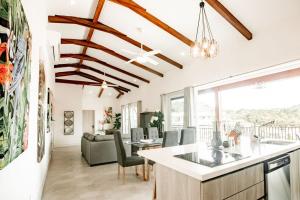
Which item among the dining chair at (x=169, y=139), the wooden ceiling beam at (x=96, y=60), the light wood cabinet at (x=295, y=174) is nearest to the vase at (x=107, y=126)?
the wooden ceiling beam at (x=96, y=60)

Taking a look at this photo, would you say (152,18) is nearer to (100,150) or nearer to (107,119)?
(100,150)

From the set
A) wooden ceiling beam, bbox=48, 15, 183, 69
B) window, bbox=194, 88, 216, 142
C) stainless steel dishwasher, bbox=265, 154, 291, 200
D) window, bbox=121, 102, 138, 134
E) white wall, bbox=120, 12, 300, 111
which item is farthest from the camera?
window, bbox=121, 102, 138, 134

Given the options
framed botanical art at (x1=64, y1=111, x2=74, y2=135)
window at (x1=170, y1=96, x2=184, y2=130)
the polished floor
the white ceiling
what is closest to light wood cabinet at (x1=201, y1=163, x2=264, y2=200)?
the polished floor

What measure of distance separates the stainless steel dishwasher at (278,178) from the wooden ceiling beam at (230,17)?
9.05ft

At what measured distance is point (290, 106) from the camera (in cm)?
603

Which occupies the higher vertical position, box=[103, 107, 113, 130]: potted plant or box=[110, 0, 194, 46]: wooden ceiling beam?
box=[110, 0, 194, 46]: wooden ceiling beam

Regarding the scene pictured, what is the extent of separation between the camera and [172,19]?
13.9 ft

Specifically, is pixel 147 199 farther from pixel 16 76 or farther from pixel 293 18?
pixel 293 18

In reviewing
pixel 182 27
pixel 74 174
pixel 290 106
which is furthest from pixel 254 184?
pixel 290 106

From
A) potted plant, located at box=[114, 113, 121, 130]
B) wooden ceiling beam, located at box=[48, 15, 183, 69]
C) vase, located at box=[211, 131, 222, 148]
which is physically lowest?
potted plant, located at box=[114, 113, 121, 130]

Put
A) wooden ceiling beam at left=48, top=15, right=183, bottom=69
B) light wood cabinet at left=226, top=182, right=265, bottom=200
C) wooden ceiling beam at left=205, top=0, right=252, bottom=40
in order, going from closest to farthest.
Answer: light wood cabinet at left=226, top=182, right=265, bottom=200 → wooden ceiling beam at left=205, top=0, right=252, bottom=40 → wooden ceiling beam at left=48, top=15, right=183, bottom=69

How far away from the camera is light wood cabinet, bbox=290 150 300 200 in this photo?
87.5 inches

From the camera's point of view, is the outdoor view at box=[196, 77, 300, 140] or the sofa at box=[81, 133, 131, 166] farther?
the outdoor view at box=[196, 77, 300, 140]

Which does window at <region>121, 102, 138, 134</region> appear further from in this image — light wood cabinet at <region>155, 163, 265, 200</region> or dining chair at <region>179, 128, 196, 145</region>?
light wood cabinet at <region>155, 163, 265, 200</region>
